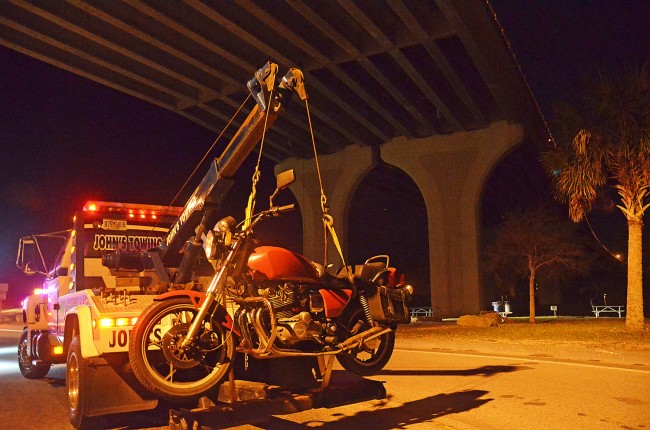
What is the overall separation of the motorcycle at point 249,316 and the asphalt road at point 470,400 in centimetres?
103

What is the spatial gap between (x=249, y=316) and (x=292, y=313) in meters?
0.39

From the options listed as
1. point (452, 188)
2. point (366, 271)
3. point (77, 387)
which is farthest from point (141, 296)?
point (452, 188)

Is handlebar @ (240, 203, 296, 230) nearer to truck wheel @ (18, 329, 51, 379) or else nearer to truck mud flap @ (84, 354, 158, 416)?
truck mud flap @ (84, 354, 158, 416)

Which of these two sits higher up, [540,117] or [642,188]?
[540,117]

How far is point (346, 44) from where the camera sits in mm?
26531

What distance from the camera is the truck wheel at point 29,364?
10.8 metres

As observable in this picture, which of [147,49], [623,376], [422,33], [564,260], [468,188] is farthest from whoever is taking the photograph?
[468,188]

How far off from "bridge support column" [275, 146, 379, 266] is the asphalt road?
1058 inches

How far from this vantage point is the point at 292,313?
555cm

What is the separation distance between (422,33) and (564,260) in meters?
13.0

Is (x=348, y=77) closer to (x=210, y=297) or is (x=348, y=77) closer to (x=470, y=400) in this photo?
(x=470, y=400)

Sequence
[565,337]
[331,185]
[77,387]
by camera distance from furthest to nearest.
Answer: [331,185] → [565,337] → [77,387]

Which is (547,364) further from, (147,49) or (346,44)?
(147,49)

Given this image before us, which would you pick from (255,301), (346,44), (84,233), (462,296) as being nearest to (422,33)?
(346,44)
